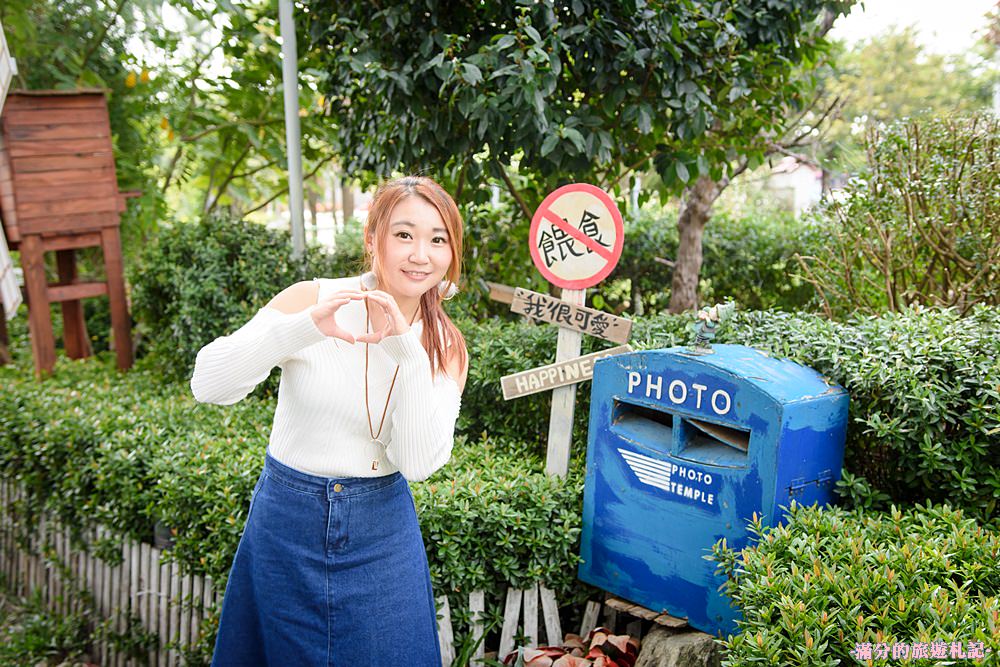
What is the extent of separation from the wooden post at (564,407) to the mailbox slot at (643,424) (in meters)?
0.37

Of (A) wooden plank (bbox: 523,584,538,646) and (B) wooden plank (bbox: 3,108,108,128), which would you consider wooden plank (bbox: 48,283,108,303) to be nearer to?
(B) wooden plank (bbox: 3,108,108,128)

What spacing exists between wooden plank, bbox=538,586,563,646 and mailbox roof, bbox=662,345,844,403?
43.2 inches

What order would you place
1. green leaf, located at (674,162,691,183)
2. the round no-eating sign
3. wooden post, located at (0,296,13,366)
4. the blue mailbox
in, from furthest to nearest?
wooden post, located at (0,296,13,366) < green leaf, located at (674,162,691,183) < the round no-eating sign < the blue mailbox

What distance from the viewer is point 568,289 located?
3.57 metres

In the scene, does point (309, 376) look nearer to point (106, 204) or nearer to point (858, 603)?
point (858, 603)

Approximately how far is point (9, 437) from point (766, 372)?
13.5 feet

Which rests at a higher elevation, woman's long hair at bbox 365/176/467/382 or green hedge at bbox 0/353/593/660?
woman's long hair at bbox 365/176/467/382

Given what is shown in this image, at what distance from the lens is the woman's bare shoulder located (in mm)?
2078

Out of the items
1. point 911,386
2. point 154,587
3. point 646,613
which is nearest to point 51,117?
point 154,587

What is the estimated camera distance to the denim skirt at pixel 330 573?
214 cm

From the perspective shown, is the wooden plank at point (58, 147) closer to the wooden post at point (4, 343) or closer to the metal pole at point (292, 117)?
the metal pole at point (292, 117)

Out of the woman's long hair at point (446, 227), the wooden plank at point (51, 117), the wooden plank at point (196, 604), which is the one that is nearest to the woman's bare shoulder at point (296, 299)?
the woman's long hair at point (446, 227)

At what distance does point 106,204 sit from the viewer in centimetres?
584

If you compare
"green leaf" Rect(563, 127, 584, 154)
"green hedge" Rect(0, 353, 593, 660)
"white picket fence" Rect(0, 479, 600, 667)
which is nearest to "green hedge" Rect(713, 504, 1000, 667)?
"green hedge" Rect(0, 353, 593, 660)
